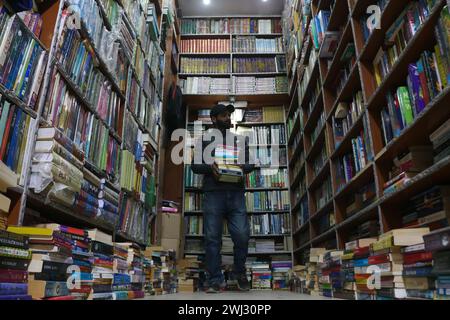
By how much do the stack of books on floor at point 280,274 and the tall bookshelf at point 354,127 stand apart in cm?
20

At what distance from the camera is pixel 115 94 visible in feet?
8.20

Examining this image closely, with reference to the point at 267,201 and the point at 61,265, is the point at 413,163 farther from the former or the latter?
the point at 267,201

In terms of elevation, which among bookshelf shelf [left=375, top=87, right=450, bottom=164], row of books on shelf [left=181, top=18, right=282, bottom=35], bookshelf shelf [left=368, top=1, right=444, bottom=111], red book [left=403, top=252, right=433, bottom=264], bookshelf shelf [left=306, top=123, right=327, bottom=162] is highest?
row of books on shelf [left=181, top=18, right=282, bottom=35]

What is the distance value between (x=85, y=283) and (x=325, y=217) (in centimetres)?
219

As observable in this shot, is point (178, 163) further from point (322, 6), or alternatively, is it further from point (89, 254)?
point (89, 254)

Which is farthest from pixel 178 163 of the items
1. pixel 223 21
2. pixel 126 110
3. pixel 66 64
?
pixel 66 64

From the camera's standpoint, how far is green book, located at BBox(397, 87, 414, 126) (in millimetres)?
1602

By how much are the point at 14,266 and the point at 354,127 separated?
75.6 inches

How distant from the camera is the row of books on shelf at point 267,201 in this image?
442cm

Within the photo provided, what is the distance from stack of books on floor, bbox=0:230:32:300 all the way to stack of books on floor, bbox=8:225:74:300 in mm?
46

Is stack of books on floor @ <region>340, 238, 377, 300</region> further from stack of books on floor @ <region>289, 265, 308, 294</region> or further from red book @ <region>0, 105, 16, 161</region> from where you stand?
red book @ <region>0, 105, 16, 161</region>

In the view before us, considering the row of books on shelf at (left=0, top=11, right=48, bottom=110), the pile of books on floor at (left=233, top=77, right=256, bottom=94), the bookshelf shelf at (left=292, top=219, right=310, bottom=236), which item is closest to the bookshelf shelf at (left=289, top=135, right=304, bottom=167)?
the bookshelf shelf at (left=292, top=219, right=310, bottom=236)

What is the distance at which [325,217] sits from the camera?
3104 mm

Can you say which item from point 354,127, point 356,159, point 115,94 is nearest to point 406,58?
point 354,127
